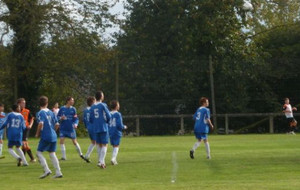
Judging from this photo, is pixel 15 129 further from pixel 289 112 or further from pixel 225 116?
pixel 225 116

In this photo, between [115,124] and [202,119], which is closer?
[115,124]

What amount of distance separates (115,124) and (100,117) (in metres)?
1.24

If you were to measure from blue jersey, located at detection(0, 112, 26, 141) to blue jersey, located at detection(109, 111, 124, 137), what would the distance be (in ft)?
7.77

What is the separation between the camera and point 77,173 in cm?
1711

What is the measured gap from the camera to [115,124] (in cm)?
2005

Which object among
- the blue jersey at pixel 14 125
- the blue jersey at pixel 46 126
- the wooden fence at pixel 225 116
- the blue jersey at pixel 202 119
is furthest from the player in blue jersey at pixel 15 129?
the wooden fence at pixel 225 116

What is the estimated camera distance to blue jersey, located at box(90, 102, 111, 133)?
61.7 ft

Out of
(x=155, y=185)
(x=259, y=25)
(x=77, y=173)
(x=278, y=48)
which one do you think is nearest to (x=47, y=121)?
(x=77, y=173)

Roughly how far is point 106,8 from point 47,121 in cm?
2450

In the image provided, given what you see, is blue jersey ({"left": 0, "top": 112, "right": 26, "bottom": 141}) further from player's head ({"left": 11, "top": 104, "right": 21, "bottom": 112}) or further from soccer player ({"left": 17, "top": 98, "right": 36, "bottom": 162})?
soccer player ({"left": 17, "top": 98, "right": 36, "bottom": 162})

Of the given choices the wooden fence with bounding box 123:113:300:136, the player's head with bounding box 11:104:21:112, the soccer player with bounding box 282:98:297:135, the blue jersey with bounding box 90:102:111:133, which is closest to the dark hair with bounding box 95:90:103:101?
the blue jersey with bounding box 90:102:111:133

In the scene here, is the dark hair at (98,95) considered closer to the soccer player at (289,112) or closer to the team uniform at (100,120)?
the team uniform at (100,120)

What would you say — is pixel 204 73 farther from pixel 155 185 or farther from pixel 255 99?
pixel 155 185

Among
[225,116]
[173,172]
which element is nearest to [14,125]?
[173,172]
